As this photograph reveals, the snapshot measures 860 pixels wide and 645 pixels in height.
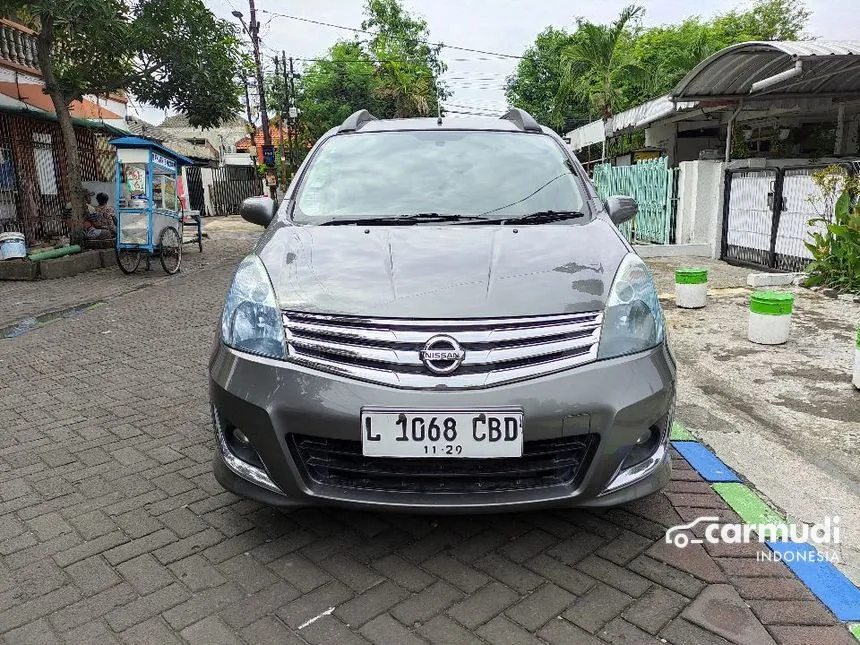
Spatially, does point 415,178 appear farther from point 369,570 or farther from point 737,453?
point 737,453

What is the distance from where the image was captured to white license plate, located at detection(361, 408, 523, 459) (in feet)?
7.19

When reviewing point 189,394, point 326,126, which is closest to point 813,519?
point 189,394

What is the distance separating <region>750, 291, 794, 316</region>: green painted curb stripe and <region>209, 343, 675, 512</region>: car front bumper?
339 cm

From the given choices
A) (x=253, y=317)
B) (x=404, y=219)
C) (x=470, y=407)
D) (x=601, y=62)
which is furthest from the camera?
(x=601, y=62)

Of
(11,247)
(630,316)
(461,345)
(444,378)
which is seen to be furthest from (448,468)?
(11,247)

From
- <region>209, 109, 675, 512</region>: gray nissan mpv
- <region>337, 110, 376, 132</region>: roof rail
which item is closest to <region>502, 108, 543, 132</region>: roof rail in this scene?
<region>337, 110, 376, 132</region>: roof rail

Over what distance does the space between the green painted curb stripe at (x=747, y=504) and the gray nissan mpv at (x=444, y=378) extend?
658 mm

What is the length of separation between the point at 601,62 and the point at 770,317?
50.9 feet

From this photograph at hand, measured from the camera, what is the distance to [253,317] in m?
2.52

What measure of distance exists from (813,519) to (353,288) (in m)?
2.16

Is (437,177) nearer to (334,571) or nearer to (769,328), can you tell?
(334,571)

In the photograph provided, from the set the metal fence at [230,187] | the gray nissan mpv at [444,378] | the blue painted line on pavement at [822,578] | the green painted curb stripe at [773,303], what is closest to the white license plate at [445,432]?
the gray nissan mpv at [444,378]

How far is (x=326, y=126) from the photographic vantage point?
1615 inches

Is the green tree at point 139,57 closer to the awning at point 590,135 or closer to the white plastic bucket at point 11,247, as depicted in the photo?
the white plastic bucket at point 11,247
